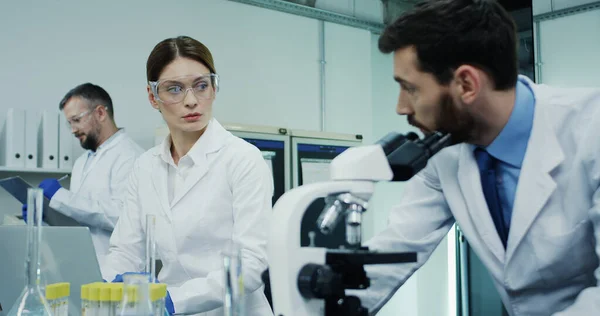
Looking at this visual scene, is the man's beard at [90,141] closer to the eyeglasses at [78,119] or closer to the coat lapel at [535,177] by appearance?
the eyeglasses at [78,119]

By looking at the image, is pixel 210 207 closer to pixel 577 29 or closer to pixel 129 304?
pixel 129 304

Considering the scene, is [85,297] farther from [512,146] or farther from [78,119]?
[78,119]

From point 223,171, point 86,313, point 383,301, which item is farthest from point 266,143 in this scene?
point 86,313

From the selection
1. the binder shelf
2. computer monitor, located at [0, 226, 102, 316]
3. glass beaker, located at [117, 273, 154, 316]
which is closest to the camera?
glass beaker, located at [117, 273, 154, 316]

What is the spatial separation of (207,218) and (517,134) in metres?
0.89

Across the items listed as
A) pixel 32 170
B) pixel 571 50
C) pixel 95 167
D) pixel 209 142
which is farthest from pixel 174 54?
pixel 571 50

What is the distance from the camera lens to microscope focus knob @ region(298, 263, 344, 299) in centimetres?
99

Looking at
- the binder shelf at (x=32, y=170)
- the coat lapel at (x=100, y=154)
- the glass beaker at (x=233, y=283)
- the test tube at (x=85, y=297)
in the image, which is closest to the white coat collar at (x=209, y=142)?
the test tube at (x=85, y=297)

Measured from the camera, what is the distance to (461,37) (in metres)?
1.29

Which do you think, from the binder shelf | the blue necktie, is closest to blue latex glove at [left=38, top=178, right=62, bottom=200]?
the binder shelf

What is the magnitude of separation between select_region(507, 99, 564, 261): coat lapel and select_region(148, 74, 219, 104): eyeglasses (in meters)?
0.96

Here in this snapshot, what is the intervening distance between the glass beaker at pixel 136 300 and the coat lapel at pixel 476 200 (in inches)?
32.1

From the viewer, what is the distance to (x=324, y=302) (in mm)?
1019

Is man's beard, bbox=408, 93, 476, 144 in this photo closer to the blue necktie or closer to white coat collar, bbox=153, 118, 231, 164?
the blue necktie
